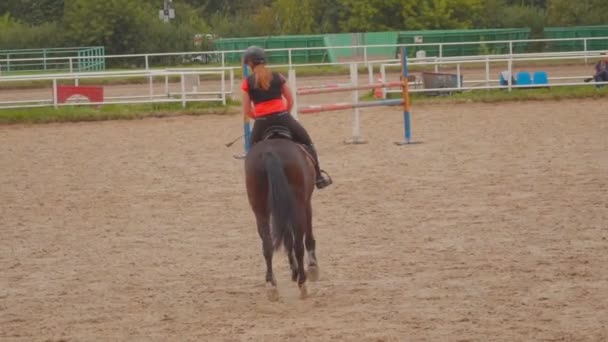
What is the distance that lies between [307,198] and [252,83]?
980mm

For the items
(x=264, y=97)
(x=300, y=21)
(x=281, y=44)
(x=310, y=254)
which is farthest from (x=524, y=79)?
(x=300, y=21)

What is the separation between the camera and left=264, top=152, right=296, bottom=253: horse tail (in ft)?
28.4

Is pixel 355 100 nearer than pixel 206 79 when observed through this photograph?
Yes

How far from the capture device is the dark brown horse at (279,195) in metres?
8.68

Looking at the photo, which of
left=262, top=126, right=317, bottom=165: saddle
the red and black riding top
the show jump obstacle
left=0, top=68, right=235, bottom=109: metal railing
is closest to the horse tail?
left=262, top=126, right=317, bottom=165: saddle

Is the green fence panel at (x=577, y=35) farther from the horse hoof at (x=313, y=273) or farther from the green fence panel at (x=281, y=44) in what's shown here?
the horse hoof at (x=313, y=273)

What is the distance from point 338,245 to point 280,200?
2343 mm

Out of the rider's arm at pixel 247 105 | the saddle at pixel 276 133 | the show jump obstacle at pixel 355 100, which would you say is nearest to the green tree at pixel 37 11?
the show jump obstacle at pixel 355 100

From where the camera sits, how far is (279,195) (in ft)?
28.4

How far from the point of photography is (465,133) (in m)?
20.7

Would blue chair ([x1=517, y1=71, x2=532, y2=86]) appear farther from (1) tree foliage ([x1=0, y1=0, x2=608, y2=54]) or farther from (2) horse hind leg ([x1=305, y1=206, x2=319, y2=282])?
(1) tree foliage ([x1=0, y1=0, x2=608, y2=54])

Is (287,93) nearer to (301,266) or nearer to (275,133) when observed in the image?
(275,133)

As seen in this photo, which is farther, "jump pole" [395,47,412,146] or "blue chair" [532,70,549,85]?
"blue chair" [532,70,549,85]

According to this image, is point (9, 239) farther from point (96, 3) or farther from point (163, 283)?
point (96, 3)
